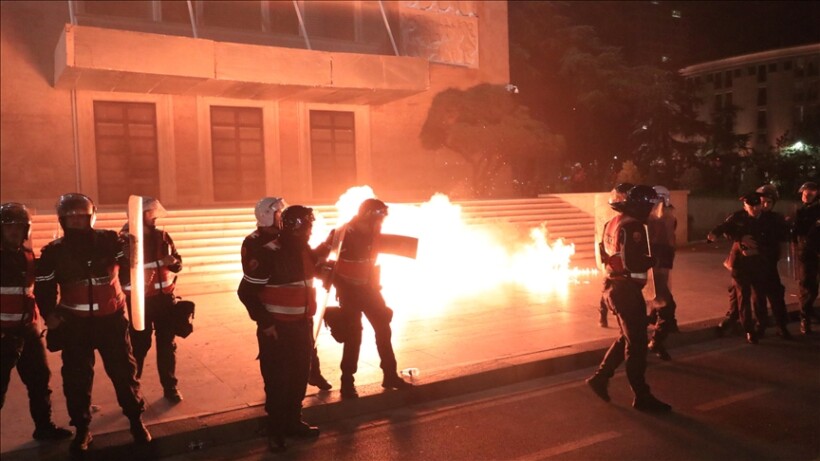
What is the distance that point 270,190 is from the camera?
2208 centimetres

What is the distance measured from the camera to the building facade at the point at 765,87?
5594cm

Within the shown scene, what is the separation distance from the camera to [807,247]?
25.9 ft

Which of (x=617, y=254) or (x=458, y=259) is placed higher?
(x=617, y=254)

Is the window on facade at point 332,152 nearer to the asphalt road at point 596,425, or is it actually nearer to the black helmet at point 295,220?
the asphalt road at point 596,425

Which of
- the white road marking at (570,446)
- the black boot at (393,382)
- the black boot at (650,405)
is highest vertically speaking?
the black boot at (393,382)

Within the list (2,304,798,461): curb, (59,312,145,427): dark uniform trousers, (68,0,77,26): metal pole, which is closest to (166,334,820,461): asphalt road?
(2,304,798,461): curb

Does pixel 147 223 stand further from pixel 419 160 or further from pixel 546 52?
pixel 546 52

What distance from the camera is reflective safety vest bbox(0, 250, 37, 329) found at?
4.34m

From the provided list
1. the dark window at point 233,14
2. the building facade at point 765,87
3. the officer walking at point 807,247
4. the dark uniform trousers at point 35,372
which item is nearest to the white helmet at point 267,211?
the dark uniform trousers at point 35,372

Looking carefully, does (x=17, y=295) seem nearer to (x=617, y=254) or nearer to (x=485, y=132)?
(x=617, y=254)

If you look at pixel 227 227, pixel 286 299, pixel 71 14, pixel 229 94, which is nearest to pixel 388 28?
pixel 229 94

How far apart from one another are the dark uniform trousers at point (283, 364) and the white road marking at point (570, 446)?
5.45 feet

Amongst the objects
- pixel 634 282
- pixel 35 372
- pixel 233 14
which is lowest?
pixel 35 372

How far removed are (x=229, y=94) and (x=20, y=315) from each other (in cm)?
1646
